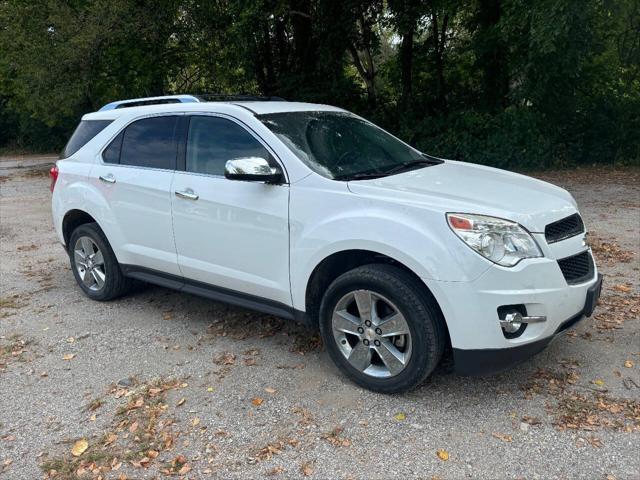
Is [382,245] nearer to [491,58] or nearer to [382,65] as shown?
[491,58]

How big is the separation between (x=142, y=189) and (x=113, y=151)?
2.28 ft

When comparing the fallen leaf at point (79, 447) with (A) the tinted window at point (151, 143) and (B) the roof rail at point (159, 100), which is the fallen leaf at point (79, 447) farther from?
(B) the roof rail at point (159, 100)

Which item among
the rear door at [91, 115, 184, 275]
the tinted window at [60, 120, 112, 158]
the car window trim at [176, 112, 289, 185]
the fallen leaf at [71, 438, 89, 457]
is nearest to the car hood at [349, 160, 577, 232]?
the car window trim at [176, 112, 289, 185]

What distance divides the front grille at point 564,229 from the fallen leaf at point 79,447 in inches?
116

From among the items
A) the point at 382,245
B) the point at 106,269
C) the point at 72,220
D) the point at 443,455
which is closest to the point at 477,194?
the point at 382,245

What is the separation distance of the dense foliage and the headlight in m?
9.33

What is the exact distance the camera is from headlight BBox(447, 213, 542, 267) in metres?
3.23

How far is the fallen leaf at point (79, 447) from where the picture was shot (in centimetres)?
324

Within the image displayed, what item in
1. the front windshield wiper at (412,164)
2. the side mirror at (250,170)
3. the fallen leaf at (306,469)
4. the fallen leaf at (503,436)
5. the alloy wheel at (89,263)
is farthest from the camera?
the alloy wheel at (89,263)

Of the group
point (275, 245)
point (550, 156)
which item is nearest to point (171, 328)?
point (275, 245)

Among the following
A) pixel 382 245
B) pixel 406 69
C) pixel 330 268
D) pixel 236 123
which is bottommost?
pixel 330 268

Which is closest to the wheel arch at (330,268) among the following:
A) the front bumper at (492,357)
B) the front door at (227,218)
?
the front door at (227,218)

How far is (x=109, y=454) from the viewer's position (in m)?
3.21

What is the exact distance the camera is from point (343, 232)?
3629 mm
